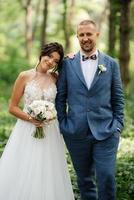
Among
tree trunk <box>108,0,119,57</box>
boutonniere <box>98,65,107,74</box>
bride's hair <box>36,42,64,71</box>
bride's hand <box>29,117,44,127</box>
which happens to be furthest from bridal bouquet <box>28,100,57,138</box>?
tree trunk <box>108,0,119,57</box>

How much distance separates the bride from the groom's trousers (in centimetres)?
36

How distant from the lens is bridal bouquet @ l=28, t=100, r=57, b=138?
698cm

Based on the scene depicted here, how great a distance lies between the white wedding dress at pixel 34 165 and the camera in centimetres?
735

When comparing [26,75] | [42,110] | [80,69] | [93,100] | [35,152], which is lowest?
[35,152]

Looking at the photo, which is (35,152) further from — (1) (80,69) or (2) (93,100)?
(1) (80,69)

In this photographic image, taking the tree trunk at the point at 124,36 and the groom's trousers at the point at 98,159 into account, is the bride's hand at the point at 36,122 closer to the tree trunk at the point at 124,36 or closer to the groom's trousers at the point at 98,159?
the groom's trousers at the point at 98,159

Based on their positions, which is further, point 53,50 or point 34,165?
point 34,165

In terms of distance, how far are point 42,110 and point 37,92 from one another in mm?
435

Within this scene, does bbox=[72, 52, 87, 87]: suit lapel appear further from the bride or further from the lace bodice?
the lace bodice

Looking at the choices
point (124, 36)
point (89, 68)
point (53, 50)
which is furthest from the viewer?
point (124, 36)

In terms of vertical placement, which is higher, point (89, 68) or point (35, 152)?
point (89, 68)

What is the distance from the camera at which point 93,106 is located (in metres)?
6.88

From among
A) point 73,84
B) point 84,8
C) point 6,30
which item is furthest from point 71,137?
point 6,30

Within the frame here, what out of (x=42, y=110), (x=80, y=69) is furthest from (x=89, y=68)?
(x=42, y=110)
